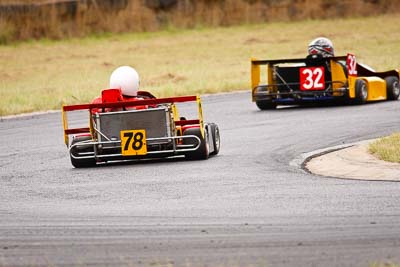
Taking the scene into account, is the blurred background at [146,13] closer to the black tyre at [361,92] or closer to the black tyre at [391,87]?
the black tyre at [391,87]

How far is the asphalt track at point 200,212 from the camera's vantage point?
698 cm

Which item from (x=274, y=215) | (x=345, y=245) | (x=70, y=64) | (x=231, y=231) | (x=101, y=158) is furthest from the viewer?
(x=70, y=64)

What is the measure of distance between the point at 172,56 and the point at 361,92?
24.1 meters

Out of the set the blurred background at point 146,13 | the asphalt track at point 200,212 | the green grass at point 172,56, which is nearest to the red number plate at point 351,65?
the asphalt track at point 200,212

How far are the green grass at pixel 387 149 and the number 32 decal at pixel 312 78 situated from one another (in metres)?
6.69

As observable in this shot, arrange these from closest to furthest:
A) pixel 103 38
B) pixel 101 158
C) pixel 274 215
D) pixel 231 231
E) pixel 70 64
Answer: pixel 231 231, pixel 274 215, pixel 101 158, pixel 70 64, pixel 103 38

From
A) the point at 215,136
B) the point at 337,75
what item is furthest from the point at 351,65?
the point at 215,136

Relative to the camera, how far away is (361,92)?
20297 mm

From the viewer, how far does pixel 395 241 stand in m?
7.12

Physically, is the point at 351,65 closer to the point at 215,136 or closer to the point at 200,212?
the point at 215,136

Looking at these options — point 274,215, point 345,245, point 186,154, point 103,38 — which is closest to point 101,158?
point 186,154

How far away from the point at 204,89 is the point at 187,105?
338 centimetres

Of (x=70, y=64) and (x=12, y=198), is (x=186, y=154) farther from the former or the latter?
(x=70, y=64)

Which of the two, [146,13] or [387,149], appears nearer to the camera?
[387,149]
